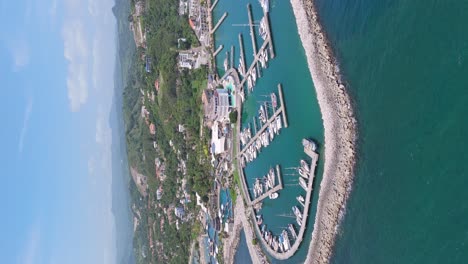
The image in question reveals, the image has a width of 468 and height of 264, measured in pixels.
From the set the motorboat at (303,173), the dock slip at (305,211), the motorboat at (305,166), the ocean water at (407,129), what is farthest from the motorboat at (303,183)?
the ocean water at (407,129)

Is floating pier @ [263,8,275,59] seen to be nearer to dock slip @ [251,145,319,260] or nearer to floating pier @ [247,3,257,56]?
floating pier @ [247,3,257,56]

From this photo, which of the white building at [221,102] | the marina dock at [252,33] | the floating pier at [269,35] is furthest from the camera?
the white building at [221,102]

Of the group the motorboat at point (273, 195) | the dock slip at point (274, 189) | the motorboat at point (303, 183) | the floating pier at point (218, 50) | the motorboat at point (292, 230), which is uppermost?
the floating pier at point (218, 50)

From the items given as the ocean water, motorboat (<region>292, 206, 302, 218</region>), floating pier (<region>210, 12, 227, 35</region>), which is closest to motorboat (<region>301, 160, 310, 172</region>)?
motorboat (<region>292, 206, 302, 218</region>)

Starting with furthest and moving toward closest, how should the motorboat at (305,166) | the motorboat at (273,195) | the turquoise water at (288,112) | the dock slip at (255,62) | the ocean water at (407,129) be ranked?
the dock slip at (255,62), the motorboat at (273,195), the turquoise water at (288,112), the motorboat at (305,166), the ocean water at (407,129)

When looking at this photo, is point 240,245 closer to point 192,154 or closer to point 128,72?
point 192,154

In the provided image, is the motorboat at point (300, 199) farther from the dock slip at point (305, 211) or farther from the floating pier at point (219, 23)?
the floating pier at point (219, 23)

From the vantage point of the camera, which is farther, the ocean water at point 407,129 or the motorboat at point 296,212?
the motorboat at point 296,212
